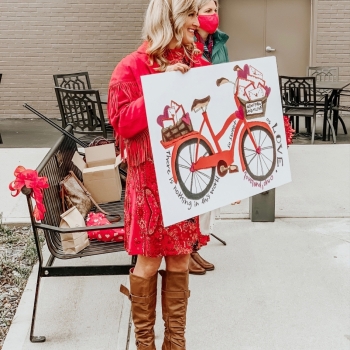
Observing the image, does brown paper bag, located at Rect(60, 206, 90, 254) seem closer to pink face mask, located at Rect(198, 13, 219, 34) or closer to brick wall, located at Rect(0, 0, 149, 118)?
pink face mask, located at Rect(198, 13, 219, 34)

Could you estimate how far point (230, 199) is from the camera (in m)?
2.90

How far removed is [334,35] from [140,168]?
31.7ft

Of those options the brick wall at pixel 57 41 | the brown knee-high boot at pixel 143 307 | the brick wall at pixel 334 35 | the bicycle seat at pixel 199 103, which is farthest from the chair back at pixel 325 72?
the brown knee-high boot at pixel 143 307

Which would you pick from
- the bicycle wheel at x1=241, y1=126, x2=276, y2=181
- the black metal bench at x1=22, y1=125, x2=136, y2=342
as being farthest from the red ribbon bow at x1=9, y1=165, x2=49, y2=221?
the bicycle wheel at x1=241, y1=126, x2=276, y2=181

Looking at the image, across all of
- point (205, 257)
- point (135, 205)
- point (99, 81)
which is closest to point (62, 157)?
point (205, 257)

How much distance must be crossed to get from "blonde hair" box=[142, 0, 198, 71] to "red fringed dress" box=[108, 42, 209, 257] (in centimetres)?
9

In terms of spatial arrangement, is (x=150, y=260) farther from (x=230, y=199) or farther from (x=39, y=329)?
(x=39, y=329)

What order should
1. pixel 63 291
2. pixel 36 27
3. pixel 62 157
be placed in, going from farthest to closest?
pixel 36 27, pixel 62 157, pixel 63 291

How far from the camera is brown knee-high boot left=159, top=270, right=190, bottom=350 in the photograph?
2957mm

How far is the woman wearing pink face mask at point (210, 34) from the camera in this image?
11.9 ft

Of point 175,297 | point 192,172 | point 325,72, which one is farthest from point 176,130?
point 325,72

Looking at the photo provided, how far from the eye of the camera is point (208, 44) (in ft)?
13.0

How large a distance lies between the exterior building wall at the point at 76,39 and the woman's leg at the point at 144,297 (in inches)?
359

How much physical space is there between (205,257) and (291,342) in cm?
124
